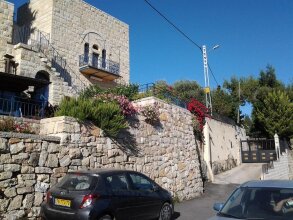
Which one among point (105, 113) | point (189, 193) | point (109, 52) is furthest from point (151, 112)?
point (109, 52)

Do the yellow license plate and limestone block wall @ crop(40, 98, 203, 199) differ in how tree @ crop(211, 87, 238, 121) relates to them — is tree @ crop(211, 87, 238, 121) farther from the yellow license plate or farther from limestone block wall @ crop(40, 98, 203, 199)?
the yellow license plate

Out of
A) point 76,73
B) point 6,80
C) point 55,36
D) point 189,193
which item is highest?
point 55,36

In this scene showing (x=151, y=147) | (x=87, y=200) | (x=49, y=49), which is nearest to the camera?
(x=87, y=200)

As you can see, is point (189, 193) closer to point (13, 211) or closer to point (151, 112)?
point (151, 112)

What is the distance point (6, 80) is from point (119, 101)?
4.76 metres

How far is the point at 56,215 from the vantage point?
23.7 feet

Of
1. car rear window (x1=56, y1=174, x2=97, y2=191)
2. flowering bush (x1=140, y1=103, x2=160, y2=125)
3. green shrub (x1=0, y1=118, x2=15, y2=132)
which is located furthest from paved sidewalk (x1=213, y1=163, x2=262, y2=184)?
car rear window (x1=56, y1=174, x2=97, y2=191)

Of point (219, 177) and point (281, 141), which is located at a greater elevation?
point (281, 141)

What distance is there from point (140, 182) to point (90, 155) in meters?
2.49

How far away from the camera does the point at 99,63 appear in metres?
26.1

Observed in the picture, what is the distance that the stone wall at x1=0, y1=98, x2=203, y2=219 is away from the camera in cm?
865

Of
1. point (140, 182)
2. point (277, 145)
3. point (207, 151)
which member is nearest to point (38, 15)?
point (207, 151)

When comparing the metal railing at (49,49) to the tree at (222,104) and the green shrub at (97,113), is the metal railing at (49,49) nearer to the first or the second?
the green shrub at (97,113)

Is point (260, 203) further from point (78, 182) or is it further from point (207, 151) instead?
point (207, 151)
